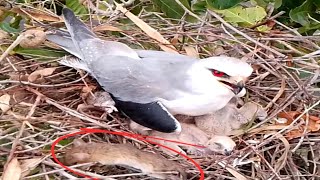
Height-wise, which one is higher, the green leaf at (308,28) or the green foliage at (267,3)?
the green foliage at (267,3)

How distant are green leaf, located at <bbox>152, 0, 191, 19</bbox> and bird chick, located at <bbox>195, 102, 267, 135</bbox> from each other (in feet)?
1.55

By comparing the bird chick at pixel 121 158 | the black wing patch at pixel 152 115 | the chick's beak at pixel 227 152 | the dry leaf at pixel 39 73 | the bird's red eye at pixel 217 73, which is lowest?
the chick's beak at pixel 227 152

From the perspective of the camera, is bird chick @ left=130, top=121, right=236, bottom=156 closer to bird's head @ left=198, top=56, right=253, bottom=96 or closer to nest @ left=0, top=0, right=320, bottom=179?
nest @ left=0, top=0, right=320, bottom=179

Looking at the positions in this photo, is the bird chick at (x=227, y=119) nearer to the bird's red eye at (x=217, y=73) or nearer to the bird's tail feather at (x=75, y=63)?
the bird's red eye at (x=217, y=73)

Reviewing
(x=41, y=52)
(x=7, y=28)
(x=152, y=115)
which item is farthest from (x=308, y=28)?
(x=7, y=28)

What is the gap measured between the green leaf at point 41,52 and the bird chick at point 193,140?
39 centimetres

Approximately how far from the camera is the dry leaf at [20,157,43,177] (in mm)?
1881

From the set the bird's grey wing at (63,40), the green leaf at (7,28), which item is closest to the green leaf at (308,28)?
the bird's grey wing at (63,40)

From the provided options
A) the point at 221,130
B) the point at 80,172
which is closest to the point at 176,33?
the point at 221,130

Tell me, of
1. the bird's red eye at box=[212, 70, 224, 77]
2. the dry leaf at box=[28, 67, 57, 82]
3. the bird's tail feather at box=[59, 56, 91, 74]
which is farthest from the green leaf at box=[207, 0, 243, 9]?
the dry leaf at box=[28, 67, 57, 82]

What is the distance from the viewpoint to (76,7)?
2568mm

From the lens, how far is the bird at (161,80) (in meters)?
2.06

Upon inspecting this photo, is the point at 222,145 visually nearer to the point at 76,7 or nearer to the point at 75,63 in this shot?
the point at 75,63

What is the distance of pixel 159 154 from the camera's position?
2.03 meters
